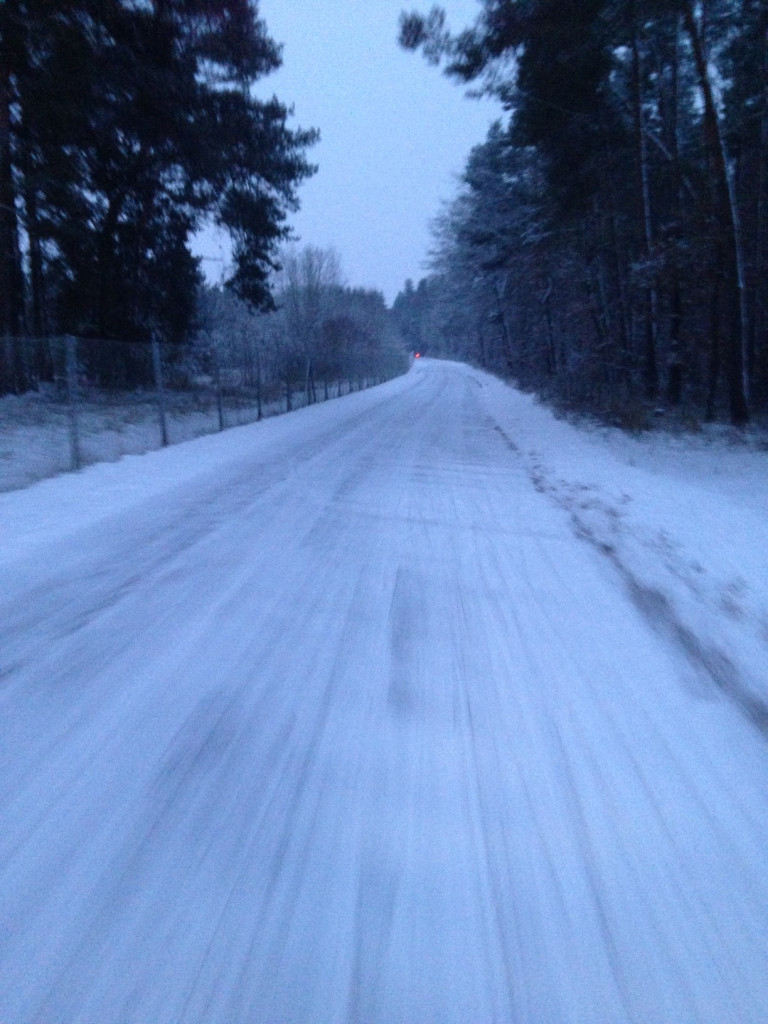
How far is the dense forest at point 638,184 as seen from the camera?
15.0m

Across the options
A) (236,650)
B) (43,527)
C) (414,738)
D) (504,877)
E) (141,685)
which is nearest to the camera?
(504,877)

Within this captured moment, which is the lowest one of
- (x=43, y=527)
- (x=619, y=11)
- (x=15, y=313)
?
(x=43, y=527)

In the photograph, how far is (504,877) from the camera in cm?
275

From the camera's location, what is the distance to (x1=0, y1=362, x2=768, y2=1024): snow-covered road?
229 centimetres

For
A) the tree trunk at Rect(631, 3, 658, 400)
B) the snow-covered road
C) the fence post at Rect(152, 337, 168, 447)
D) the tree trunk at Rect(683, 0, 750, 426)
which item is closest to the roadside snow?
the snow-covered road

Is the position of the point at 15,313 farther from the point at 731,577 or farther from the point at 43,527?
the point at 731,577

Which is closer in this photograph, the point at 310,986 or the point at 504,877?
the point at 310,986

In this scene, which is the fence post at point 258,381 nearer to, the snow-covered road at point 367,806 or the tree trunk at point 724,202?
the tree trunk at point 724,202

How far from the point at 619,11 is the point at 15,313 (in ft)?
62.3

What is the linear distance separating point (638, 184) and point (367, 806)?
65.3 feet

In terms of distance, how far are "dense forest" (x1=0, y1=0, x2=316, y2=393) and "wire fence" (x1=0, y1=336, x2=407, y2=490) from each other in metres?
0.98

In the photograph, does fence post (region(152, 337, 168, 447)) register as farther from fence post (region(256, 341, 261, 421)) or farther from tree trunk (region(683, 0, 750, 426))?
tree trunk (region(683, 0, 750, 426))

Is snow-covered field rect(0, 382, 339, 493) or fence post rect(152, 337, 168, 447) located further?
fence post rect(152, 337, 168, 447)

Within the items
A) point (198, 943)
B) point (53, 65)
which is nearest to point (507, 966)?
point (198, 943)
